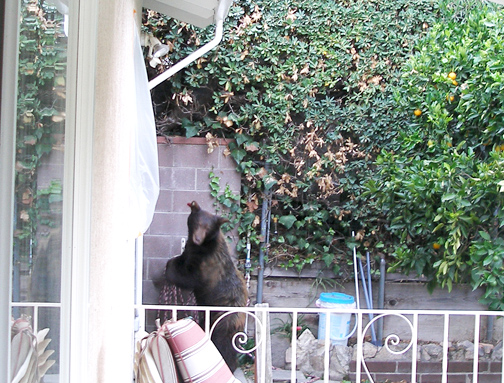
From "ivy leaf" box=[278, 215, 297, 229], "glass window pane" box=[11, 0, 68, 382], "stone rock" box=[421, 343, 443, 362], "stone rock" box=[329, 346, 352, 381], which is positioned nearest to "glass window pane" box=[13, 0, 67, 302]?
"glass window pane" box=[11, 0, 68, 382]

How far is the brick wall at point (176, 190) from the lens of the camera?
11.8 feet

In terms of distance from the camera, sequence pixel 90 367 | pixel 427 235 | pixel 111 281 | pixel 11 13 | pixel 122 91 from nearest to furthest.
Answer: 1. pixel 11 13
2. pixel 90 367
3. pixel 111 281
4. pixel 122 91
5. pixel 427 235

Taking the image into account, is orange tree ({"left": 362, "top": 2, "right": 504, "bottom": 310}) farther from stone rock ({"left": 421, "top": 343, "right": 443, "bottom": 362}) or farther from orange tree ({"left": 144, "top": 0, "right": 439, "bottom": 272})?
stone rock ({"left": 421, "top": 343, "right": 443, "bottom": 362})

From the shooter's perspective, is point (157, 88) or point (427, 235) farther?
point (157, 88)

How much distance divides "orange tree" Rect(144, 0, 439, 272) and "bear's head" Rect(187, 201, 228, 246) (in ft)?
1.27

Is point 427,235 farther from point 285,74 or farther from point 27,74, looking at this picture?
point 27,74

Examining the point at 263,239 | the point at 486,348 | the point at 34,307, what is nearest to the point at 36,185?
the point at 34,307

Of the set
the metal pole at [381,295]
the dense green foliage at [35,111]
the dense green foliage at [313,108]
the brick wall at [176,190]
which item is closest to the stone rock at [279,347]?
the dense green foliage at [313,108]

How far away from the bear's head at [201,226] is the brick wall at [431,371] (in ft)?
5.01

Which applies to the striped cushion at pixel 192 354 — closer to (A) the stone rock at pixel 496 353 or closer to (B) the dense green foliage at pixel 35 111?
(B) the dense green foliage at pixel 35 111

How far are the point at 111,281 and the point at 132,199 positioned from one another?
27.0 inches

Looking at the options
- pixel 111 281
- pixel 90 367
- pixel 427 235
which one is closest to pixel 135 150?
pixel 111 281

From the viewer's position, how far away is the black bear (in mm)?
3295

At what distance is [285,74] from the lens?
380 centimetres
